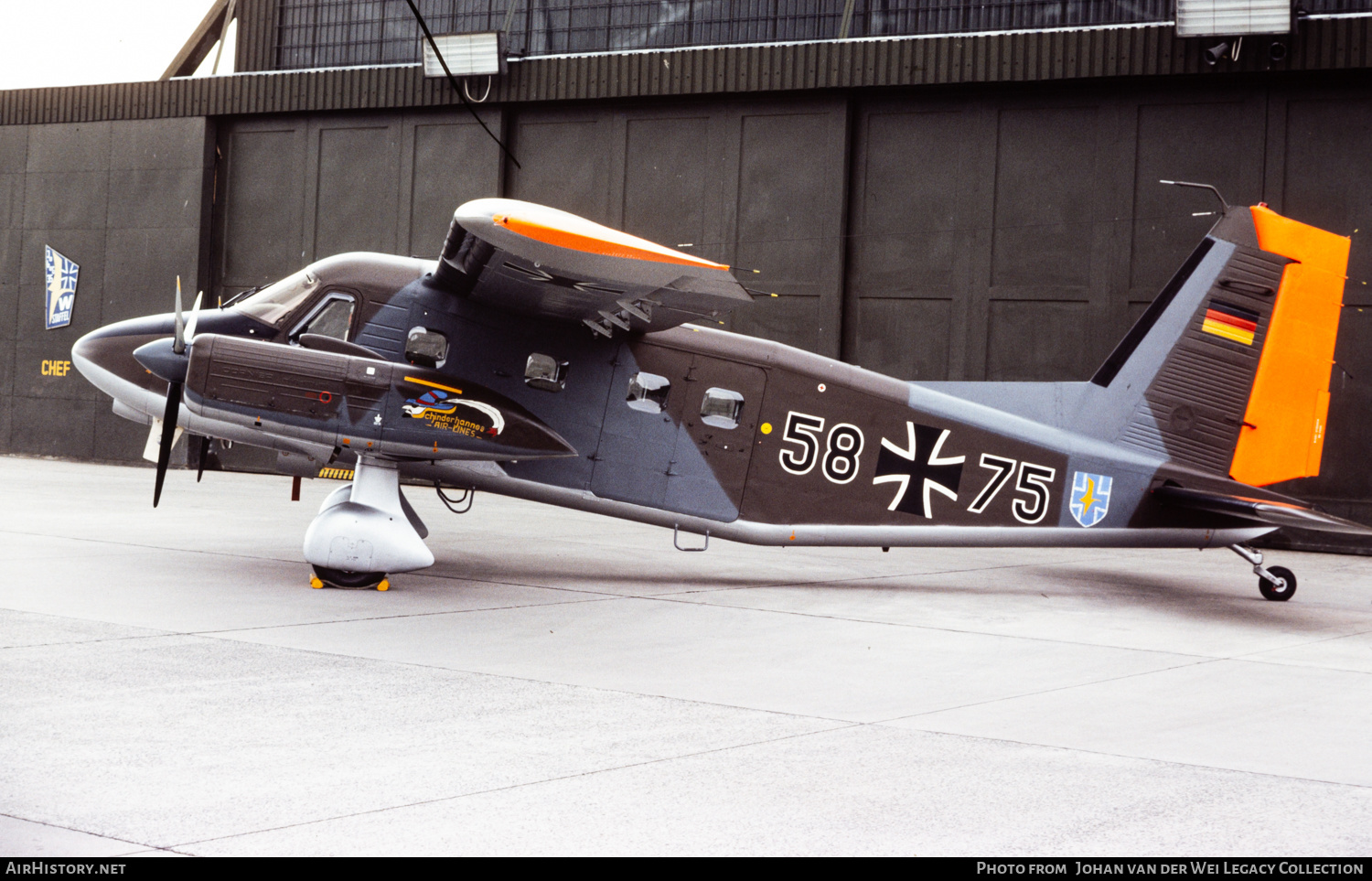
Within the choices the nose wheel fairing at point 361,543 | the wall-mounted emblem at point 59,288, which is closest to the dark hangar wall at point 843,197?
the wall-mounted emblem at point 59,288

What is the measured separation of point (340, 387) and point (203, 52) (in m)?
19.5

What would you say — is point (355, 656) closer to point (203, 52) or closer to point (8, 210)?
point (203, 52)

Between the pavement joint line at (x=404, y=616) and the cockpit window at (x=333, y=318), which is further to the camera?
the cockpit window at (x=333, y=318)

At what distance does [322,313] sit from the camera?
37.1 ft

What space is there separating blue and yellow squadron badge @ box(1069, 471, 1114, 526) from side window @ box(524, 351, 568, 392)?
4.68m

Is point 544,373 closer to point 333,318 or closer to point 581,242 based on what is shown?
point 333,318

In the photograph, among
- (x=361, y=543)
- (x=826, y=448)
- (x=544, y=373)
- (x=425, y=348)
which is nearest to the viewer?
(x=361, y=543)

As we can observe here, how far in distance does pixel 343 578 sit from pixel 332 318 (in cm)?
223

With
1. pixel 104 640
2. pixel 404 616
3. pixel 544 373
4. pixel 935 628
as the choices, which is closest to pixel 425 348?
pixel 544 373

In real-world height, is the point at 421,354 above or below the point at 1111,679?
above

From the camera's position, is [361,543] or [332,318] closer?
[361,543]

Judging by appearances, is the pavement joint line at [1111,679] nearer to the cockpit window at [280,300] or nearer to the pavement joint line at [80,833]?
the pavement joint line at [80,833]

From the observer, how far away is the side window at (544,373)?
11586 millimetres

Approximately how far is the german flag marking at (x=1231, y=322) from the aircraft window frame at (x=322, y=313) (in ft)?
24.7
